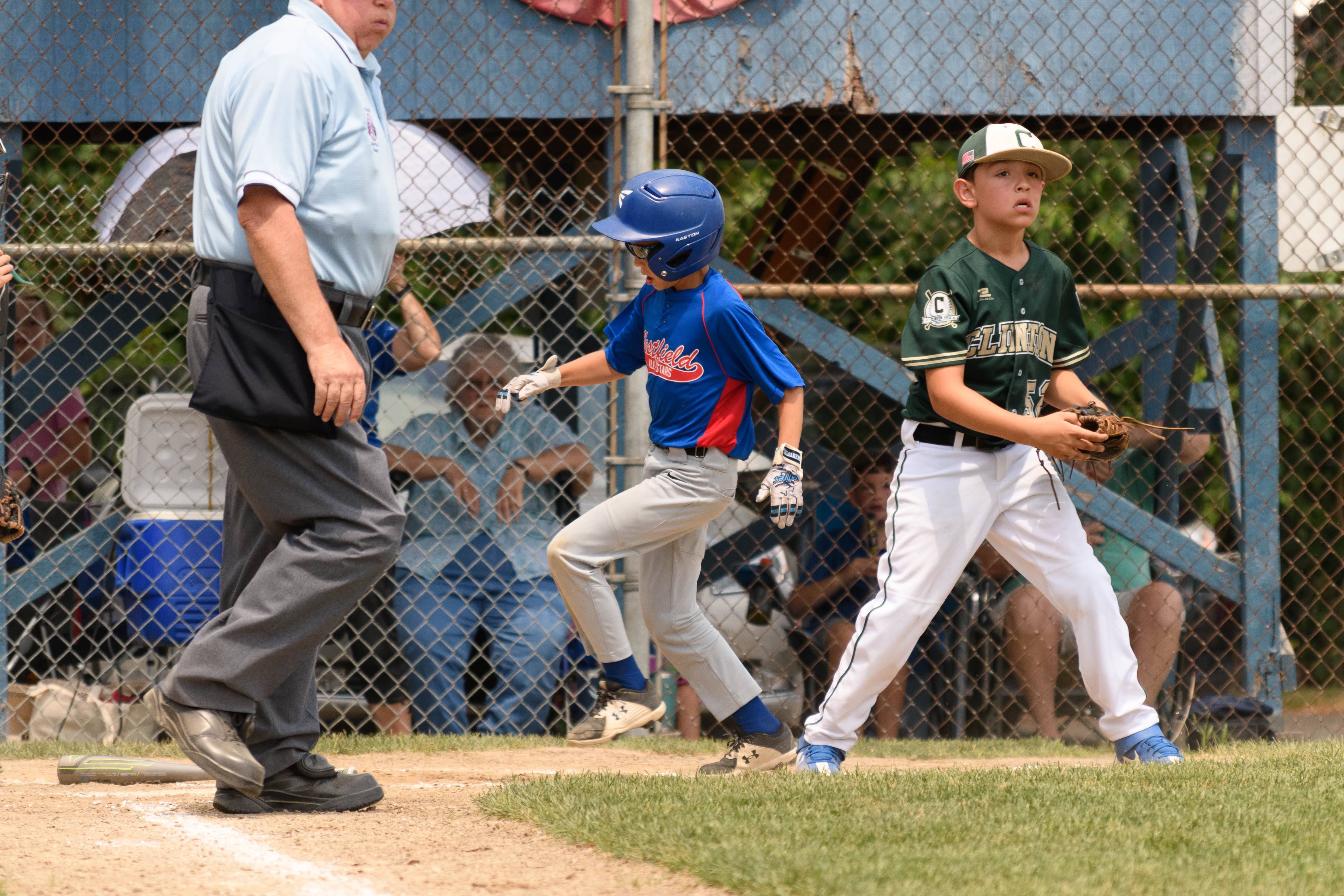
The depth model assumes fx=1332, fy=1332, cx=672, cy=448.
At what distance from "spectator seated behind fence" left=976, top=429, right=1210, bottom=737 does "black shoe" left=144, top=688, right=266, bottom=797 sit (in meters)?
3.30

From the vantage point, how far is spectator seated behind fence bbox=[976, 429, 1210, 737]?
17.7 feet

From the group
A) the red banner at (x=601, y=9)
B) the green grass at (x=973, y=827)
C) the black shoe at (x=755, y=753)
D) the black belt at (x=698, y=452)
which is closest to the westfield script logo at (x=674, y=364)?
the black belt at (x=698, y=452)

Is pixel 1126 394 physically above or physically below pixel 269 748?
above

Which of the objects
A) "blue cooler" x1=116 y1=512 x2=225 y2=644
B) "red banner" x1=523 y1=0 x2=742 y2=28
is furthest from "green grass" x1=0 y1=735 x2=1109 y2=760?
"red banner" x1=523 y1=0 x2=742 y2=28

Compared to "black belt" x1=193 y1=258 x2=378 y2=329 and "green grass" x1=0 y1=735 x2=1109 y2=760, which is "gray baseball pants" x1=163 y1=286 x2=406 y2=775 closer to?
"black belt" x1=193 y1=258 x2=378 y2=329

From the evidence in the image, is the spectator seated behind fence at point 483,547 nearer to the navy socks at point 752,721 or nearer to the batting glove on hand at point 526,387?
the batting glove on hand at point 526,387

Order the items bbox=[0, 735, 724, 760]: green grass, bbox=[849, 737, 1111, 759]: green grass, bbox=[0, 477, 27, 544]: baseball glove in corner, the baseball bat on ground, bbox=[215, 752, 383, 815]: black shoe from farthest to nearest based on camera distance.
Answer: bbox=[849, 737, 1111, 759]: green grass, bbox=[0, 735, 724, 760]: green grass, the baseball bat on ground, bbox=[0, 477, 27, 544]: baseball glove in corner, bbox=[215, 752, 383, 815]: black shoe

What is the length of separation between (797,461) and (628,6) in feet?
7.41

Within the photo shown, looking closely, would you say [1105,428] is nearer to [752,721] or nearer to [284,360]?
[752,721]

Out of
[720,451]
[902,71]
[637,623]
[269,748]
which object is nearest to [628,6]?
[902,71]

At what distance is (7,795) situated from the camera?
11.7ft

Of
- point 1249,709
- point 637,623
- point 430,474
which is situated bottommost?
point 1249,709

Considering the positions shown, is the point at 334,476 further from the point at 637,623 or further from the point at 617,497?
the point at 637,623

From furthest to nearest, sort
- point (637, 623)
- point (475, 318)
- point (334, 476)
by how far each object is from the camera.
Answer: point (475, 318)
point (637, 623)
point (334, 476)
